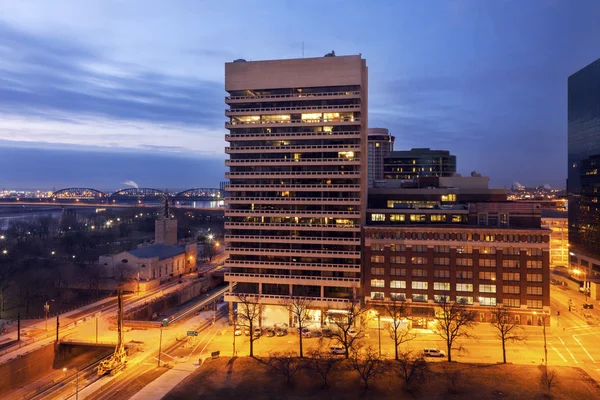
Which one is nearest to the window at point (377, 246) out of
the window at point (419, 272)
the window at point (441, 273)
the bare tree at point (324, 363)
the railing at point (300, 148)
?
the window at point (419, 272)

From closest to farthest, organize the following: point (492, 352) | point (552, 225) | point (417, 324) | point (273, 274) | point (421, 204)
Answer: point (492, 352) → point (417, 324) → point (273, 274) → point (421, 204) → point (552, 225)

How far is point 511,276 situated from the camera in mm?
74312

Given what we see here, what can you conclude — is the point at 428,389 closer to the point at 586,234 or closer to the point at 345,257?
the point at 345,257

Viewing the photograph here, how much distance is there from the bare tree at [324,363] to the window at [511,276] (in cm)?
3623

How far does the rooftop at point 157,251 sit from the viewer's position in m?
114

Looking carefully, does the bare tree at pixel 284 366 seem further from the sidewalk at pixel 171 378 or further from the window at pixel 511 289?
the window at pixel 511 289

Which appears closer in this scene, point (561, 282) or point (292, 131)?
point (292, 131)

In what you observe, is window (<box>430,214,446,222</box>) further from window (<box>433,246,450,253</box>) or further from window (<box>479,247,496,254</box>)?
window (<box>479,247,496,254</box>)

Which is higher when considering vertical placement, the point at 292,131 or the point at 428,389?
the point at 292,131

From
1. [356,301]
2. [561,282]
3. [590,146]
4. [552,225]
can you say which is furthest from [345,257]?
[552,225]

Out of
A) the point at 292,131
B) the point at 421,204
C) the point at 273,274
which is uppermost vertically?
the point at 292,131

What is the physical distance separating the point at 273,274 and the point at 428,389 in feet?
127

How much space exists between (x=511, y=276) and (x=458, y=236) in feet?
38.0

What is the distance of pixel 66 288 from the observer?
106 m
